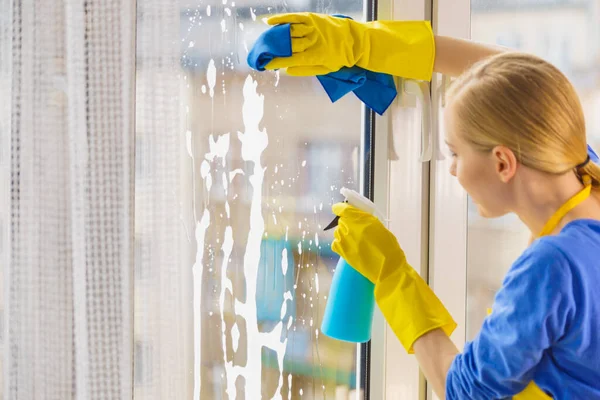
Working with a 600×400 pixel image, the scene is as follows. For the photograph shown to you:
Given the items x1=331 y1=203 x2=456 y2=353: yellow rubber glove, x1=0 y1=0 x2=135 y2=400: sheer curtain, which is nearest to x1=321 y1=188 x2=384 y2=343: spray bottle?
x1=331 y1=203 x2=456 y2=353: yellow rubber glove

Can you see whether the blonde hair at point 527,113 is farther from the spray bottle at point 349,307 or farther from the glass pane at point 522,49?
the glass pane at point 522,49

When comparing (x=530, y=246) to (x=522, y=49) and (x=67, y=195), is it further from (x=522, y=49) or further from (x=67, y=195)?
(x=522, y=49)

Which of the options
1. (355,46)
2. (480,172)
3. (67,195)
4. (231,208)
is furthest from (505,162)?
(67,195)

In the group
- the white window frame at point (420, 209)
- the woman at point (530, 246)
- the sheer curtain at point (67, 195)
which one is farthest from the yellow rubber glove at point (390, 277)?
the sheer curtain at point (67, 195)

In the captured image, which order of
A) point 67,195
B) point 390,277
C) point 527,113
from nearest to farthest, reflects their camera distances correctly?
point 67,195
point 527,113
point 390,277

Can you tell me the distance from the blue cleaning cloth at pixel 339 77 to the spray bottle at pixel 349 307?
0.90 feet

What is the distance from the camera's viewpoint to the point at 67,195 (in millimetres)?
736

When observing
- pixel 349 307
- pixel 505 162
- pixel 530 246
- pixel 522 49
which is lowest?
pixel 349 307

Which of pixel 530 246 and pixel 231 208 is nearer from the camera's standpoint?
pixel 530 246

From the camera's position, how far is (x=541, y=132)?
85cm

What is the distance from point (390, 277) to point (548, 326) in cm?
28

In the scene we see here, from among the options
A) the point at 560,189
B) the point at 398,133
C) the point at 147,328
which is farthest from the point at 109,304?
the point at 398,133

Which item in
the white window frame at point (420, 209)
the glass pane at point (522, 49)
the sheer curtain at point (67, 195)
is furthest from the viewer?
the glass pane at point (522, 49)

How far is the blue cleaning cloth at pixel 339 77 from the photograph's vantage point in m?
0.94
